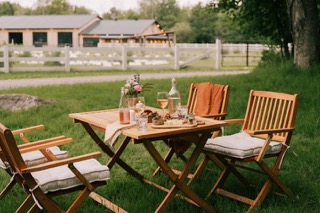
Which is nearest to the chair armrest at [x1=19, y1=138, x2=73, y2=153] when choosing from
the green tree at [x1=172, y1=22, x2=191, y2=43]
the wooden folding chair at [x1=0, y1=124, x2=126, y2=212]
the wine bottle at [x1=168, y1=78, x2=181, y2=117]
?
the wooden folding chair at [x1=0, y1=124, x2=126, y2=212]

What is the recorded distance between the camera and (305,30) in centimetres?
1234

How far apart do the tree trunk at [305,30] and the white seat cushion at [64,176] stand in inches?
365

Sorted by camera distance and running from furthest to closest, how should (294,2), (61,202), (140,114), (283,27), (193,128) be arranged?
(283,27) → (294,2) → (61,202) → (140,114) → (193,128)

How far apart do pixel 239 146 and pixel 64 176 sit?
5.00 feet

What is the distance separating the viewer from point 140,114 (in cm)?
448

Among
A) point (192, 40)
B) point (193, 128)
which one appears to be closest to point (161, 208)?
point (193, 128)

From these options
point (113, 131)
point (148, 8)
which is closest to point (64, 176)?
point (113, 131)

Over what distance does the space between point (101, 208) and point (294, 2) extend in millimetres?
8980

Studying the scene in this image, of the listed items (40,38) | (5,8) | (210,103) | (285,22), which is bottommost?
(210,103)

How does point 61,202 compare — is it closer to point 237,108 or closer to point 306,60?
point 237,108

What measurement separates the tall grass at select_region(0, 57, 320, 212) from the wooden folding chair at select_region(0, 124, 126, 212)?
657mm

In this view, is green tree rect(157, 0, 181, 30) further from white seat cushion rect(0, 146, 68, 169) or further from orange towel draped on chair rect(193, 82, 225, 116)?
white seat cushion rect(0, 146, 68, 169)

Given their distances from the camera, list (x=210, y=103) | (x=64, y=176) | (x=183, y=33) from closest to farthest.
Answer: (x=64, y=176) → (x=210, y=103) → (x=183, y=33)

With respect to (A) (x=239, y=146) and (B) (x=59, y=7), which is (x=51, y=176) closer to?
(A) (x=239, y=146)
